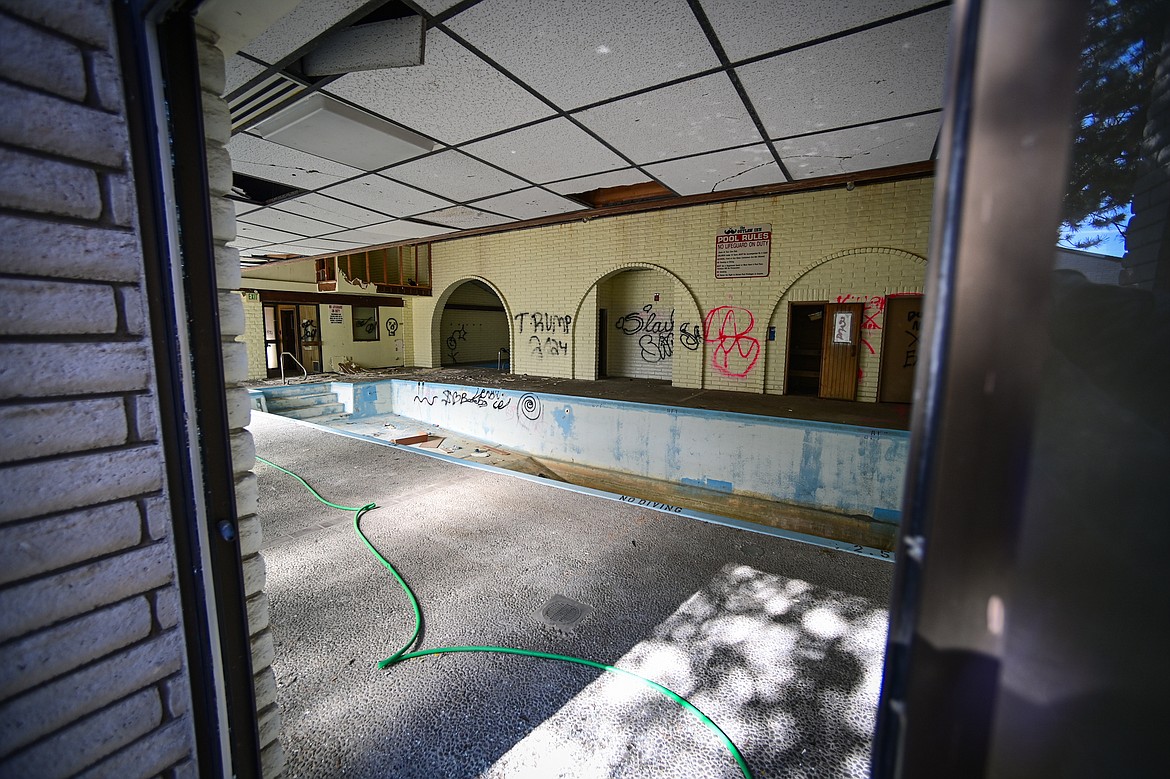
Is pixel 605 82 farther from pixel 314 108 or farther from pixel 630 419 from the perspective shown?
pixel 630 419

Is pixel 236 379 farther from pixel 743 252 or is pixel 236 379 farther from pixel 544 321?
pixel 544 321

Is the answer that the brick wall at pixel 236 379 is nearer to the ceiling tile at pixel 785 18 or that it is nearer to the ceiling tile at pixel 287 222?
the ceiling tile at pixel 785 18

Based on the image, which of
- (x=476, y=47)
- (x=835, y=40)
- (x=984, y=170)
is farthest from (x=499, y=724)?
(x=835, y=40)

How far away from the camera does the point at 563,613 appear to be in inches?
91.1

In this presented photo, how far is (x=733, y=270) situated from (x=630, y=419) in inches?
135

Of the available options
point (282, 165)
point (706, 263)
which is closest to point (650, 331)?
point (706, 263)

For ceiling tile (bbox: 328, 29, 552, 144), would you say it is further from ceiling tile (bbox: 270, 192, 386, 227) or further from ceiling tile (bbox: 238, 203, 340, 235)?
ceiling tile (bbox: 238, 203, 340, 235)


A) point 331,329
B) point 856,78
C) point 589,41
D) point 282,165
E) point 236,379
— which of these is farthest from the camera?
point 331,329

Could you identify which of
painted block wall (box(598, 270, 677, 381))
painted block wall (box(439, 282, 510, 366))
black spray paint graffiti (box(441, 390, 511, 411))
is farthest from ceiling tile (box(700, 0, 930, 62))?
painted block wall (box(439, 282, 510, 366))

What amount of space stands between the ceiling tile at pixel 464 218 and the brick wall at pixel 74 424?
5.65 meters

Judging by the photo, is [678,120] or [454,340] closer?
[678,120]

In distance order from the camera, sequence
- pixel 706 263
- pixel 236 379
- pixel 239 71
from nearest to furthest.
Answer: pixel 236 379
pixel 239 71
pixel 706 263

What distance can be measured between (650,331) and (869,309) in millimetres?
4829

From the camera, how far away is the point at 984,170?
16.6 inches
